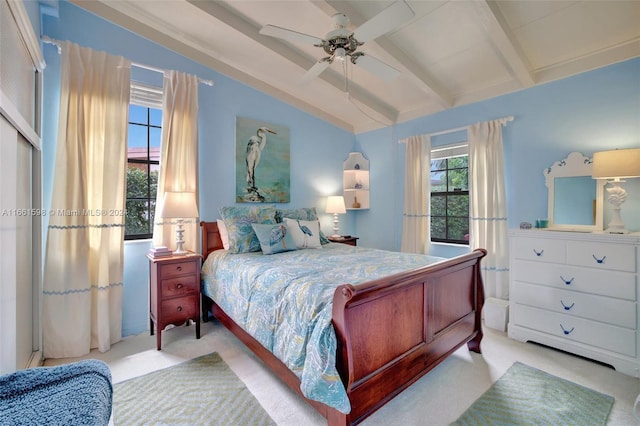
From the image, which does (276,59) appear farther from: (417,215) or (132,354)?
(132,354)

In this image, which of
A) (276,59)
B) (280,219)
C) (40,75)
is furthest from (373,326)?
(40,75)

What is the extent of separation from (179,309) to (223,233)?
2.91ft

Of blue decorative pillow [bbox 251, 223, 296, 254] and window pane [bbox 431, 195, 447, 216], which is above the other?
window pane [bbox 431, 195, 447, 216]

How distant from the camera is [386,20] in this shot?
71.6 inches

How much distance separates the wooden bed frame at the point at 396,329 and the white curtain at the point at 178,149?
48.5 inches

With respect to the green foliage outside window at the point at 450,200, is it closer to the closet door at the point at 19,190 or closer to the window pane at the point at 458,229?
the window pane at the point at 458,229

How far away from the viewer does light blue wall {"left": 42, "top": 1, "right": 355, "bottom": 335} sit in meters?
2.52

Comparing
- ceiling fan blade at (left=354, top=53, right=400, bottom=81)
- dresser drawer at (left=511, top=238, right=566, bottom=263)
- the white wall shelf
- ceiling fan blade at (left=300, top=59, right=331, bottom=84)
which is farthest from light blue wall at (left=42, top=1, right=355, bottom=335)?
dresser drawer at (left=511, top=238, right=566, bottom=263)

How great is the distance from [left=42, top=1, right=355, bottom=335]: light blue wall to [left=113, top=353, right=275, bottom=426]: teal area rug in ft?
3.52

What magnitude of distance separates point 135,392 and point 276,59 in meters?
3.39

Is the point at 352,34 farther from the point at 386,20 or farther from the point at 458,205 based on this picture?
the point at 458,205

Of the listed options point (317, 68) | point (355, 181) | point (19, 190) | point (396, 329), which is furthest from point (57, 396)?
point (355, 181)

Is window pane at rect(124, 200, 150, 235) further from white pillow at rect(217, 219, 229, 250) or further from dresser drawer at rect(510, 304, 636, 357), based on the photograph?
dresser drawer at rect(510, 304, 636, 357)

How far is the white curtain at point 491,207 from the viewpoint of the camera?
3301mm
